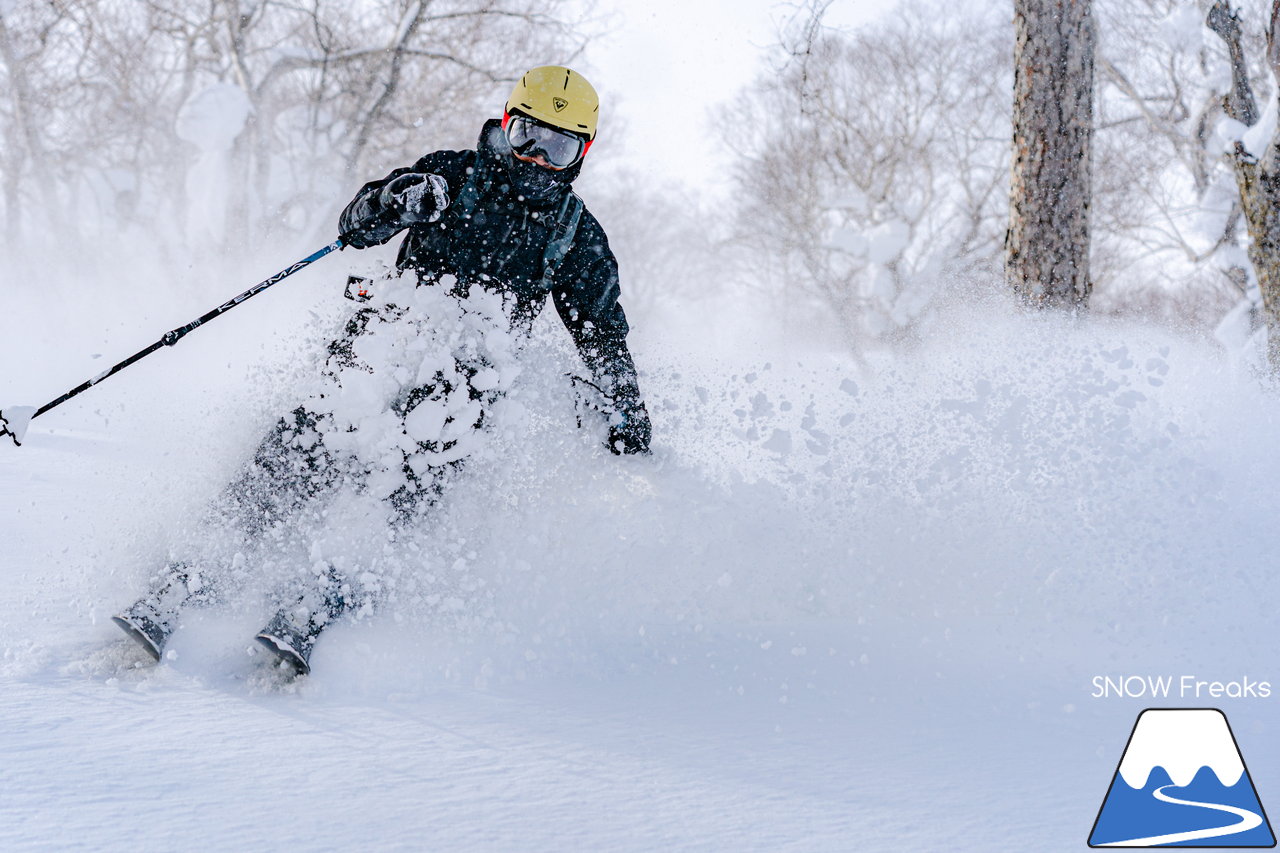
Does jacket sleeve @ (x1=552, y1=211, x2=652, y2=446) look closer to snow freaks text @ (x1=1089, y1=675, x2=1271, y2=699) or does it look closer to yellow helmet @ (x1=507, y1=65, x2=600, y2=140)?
yellow helmet @ (x1=507, y1=65, x2=600, y2=140)

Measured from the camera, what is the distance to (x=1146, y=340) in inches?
162

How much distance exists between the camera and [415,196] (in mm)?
2936

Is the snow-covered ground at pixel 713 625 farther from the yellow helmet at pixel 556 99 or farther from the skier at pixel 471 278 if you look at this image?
the yellow helmet at pixel 556 99

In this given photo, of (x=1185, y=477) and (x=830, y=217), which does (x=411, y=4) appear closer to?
(x=830, y=217)

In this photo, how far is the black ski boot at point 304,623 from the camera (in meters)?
2.43

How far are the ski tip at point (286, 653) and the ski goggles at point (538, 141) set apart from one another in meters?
1.68

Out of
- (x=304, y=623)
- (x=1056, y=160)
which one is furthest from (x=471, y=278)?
(x=1056, y=160)

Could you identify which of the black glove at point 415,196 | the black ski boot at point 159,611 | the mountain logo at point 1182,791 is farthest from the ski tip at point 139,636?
the mountain logo at point 1182,791

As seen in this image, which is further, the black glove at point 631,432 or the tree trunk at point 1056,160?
the tree trunk at point 1056,160

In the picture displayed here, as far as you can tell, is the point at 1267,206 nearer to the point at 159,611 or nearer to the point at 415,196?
the point at 415,196

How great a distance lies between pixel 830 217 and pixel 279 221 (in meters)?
10.00

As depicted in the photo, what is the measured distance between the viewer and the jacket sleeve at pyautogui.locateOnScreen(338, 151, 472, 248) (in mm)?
3018

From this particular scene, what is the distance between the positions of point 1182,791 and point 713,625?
4.44ft

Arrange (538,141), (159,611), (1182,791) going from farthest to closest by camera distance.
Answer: (538,141) < (159,611) < (1182,791)
